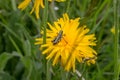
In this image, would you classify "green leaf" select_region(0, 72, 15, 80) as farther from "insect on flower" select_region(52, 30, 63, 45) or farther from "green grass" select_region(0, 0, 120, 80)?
"insect on flower" select_region(52, 30, 63, 45)

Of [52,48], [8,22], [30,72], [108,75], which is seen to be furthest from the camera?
[8,22]

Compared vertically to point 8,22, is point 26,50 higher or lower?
lower

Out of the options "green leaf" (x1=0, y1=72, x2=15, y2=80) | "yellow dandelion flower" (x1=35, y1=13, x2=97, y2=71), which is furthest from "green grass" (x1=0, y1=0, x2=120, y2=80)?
"yellow dandelion flower" (x1=35, y1=13, x2=97, y2=71)

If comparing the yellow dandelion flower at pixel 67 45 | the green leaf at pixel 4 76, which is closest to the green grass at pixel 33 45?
the green leaf at pixel 4 76

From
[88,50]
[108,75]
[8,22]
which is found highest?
[8,22]

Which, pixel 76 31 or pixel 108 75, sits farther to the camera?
pixel 108 75

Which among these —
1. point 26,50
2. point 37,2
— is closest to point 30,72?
point 26,50

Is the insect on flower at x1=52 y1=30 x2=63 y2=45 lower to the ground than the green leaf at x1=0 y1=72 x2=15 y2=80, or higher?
higher

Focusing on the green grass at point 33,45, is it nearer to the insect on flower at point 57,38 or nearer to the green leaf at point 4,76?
the green leaf at point 4,76

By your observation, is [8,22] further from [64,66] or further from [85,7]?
[64,66]
